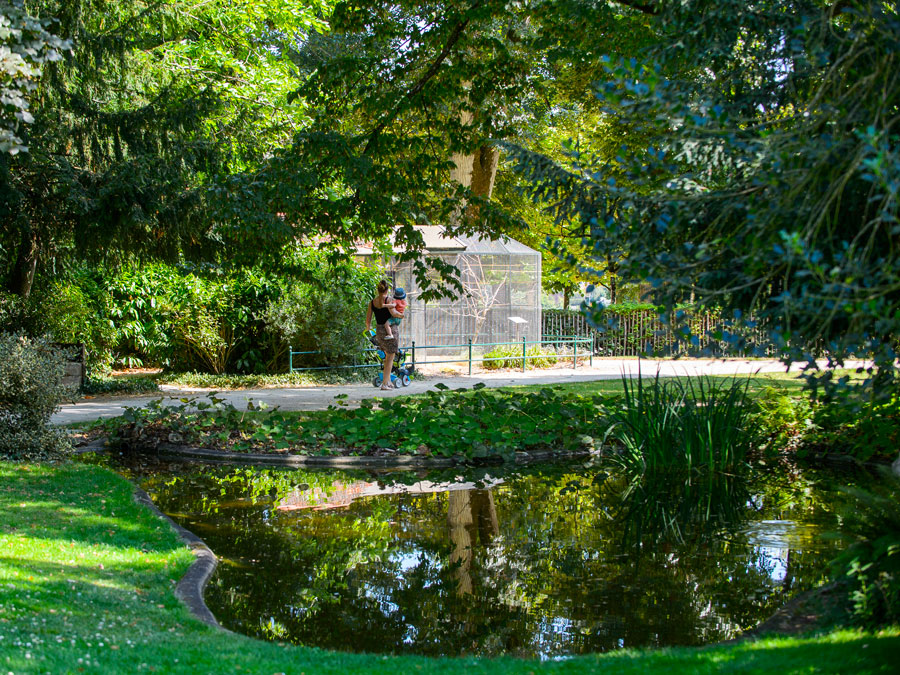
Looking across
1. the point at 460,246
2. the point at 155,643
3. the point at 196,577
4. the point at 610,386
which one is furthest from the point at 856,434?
the point at 460,246

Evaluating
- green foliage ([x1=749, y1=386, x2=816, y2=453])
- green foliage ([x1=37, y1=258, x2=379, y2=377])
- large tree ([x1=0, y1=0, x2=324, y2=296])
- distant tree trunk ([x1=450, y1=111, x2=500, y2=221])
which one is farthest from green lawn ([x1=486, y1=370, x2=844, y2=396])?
distant tree trunk ([x1=450, y1=111, x2=500, y2=221])

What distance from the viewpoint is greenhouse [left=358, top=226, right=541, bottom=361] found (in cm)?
2102

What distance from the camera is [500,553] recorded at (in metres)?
6.68

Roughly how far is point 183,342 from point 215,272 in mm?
3985

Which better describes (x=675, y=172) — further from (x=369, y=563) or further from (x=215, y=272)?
(x=215, y=272)

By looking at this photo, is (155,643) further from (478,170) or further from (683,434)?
(478,170)

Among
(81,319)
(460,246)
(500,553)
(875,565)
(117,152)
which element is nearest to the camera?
(875,565)

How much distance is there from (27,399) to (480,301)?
47.6 feet

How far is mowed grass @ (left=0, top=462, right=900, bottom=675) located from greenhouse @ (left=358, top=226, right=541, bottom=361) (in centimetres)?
1543

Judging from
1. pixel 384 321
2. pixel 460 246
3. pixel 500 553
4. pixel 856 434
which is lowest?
pixel 500 553

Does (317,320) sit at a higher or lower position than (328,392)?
higher

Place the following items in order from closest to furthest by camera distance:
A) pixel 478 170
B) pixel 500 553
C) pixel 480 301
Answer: pixel 500 553, pixel 480 301, pixel 478 170

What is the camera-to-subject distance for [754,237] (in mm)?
A: 3166

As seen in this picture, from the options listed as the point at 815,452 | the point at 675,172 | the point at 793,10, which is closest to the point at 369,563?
the point at 675,172
